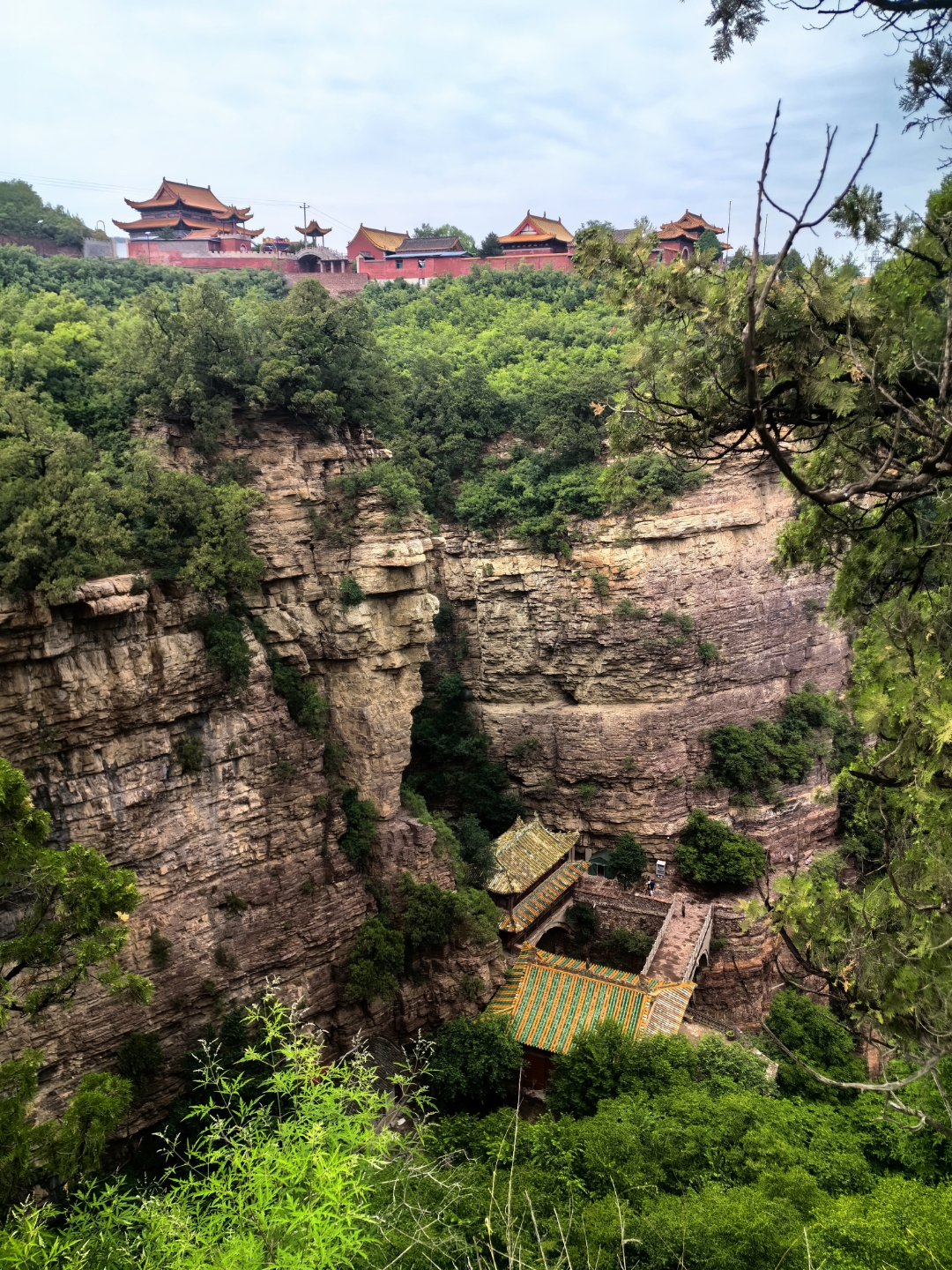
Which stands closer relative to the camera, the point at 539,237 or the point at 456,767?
the point at 456,767

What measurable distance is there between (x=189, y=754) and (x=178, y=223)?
30628 mm

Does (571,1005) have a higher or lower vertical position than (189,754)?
lower

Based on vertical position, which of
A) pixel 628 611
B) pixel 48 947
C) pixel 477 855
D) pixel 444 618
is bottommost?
pixel 477 855

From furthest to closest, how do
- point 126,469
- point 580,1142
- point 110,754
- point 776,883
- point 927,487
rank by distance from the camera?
point 126,469 < point 110,754 < point 580,1142 < point 776,883 < point 927,487

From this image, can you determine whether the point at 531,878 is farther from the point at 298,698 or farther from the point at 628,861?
the point at 298,698

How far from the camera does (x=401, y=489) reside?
1602cm

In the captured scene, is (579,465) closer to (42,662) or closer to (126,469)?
(126,469)

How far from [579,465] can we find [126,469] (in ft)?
43.0

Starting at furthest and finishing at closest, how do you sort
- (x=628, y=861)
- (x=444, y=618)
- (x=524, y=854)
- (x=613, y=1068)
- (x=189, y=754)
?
(x=444, y=618)
(x=628, y=861)
(x=524, y=854)
(x=613, y=1068)
(x=189, y=754)

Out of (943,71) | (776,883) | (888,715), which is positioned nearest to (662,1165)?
(776,883)

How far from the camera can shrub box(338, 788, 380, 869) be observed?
1540 centimetres

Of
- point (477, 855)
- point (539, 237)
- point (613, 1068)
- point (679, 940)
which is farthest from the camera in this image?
point (539, 237)

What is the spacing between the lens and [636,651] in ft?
72.2

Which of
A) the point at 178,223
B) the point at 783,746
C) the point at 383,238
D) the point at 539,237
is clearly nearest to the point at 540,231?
the point at 539,237
